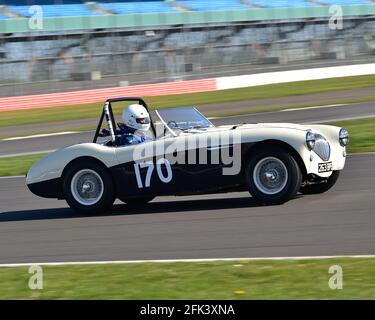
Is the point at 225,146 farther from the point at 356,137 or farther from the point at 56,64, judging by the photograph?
the point at 56,64

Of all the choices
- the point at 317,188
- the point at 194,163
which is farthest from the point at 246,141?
the point at 317,188

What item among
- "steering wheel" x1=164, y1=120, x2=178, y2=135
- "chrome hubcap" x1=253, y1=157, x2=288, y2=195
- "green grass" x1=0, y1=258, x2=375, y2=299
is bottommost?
"green grass" x1=0, y1=258, x2=375, y2=299

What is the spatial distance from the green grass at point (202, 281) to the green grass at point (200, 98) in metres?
18.4

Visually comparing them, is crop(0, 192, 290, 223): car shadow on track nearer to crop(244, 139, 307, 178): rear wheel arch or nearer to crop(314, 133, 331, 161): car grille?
crop(244, 139, 307, 178): rear wheel arch

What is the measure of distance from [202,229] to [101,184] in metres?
1.79

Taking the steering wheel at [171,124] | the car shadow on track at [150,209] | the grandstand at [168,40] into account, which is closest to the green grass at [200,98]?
the grandstand at [168,40]

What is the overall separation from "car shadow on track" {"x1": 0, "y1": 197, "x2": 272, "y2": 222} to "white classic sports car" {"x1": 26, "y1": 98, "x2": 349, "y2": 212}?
0.78ft

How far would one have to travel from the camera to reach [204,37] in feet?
135

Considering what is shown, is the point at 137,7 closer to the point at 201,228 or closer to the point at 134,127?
the point at 134,127

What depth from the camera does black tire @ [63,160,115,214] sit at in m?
9.16

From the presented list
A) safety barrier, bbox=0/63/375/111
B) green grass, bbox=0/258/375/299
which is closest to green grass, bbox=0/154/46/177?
green grass, bbox=0/258/375/299

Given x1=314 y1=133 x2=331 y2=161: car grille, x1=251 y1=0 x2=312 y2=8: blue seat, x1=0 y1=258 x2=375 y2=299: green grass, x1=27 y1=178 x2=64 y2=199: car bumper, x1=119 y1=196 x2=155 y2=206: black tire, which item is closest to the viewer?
x1=0 y1=258 x2=375 y2=299: green grass

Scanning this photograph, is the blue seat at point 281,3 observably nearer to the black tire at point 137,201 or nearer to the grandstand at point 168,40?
the grandstand at point 168,40

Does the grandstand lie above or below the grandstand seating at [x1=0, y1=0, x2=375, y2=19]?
below
